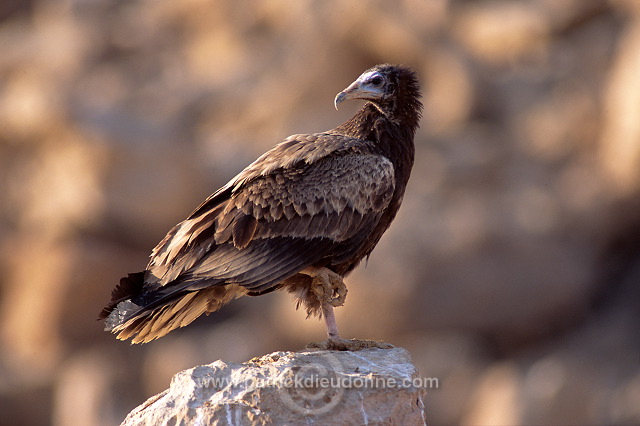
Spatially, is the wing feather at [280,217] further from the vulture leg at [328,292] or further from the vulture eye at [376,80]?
the vulture eye at [376,80]

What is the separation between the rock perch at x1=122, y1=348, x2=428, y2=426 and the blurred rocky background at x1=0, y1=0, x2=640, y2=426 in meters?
8.95

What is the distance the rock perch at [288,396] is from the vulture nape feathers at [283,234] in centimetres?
81

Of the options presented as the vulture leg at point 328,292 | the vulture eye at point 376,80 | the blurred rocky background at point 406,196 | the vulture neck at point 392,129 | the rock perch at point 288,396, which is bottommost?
the rock perch at point 288,396

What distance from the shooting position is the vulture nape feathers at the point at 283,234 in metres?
7.62

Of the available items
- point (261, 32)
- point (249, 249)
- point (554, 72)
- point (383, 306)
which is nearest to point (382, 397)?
point (249, 249)

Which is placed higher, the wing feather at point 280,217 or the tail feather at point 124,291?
the wing feather at point 280,217

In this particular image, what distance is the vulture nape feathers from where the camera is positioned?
300 inches

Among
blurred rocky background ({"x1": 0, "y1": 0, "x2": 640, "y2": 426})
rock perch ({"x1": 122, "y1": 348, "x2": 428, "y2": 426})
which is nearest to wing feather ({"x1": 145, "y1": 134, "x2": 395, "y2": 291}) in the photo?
rock perch ({"x1": 122, "y1": 348, "x2": 428, "y2": 426})

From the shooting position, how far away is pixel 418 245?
16531mm

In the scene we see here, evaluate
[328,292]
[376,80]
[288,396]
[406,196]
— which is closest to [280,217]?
[328,292]

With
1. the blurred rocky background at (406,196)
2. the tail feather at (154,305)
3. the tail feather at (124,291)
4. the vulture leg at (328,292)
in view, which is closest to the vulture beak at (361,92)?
the vulture leg at (328,292)

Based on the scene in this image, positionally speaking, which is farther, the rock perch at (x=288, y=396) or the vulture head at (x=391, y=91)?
the vulture head at (x=391, y=91)

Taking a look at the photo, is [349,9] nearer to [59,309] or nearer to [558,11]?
[558,11]

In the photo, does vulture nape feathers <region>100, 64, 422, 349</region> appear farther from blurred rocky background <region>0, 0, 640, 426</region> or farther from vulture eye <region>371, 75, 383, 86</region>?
blurred rocky background <region>0, 0, 640, 426</region>
